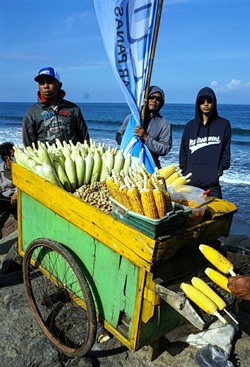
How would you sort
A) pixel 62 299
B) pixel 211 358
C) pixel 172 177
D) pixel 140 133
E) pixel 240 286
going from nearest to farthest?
pixel 240 286 < pixel 172 177 < pixel 211 358 < pixel 62 299 < pixel 140 133

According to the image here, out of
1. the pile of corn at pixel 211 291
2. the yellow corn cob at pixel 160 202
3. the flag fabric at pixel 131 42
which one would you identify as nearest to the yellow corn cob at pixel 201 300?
the pile of corn at pixel 211 291

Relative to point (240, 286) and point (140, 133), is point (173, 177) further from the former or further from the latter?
point (140, 133)

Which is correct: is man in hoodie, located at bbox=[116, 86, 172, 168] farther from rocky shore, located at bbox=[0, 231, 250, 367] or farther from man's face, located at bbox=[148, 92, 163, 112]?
rocky shore, located at bbox=[0, 231, 250, 367]

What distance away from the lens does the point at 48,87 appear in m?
3.71

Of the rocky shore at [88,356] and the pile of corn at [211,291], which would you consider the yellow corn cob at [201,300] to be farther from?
the rocky shore at [88,356]

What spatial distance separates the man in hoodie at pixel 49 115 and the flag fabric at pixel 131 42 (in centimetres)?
73

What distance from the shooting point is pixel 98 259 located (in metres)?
2.15

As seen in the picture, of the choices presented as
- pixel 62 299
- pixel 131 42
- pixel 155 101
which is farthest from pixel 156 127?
pixel 62 299

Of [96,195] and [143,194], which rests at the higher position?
[143,194]

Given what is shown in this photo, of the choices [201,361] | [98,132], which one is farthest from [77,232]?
[98,132]

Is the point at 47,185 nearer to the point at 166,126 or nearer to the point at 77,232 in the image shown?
the point at 77,232

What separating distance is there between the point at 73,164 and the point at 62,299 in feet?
4.44

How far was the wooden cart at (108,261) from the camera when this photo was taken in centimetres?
181

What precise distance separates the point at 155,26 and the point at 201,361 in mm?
3293
